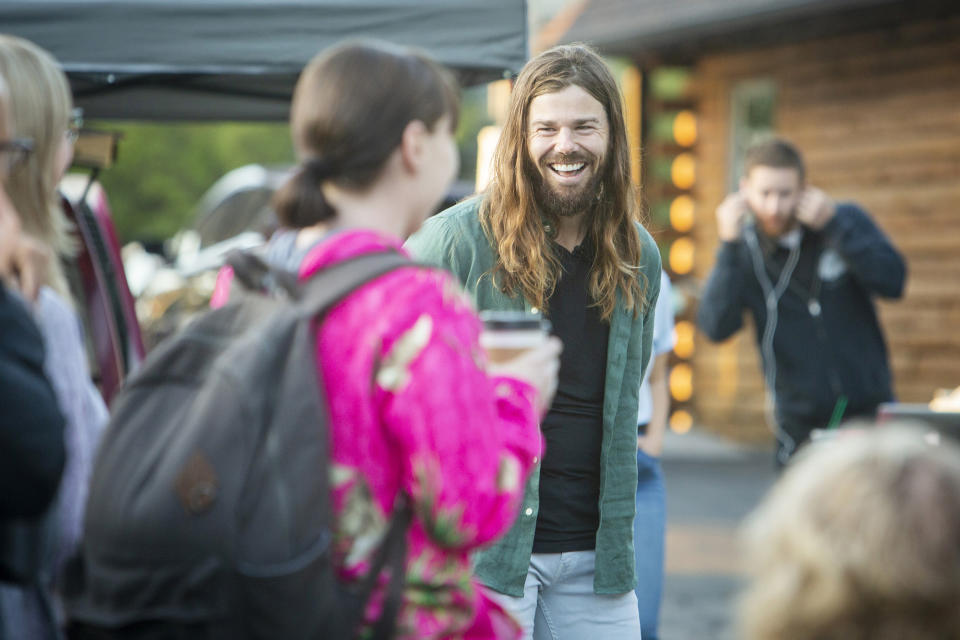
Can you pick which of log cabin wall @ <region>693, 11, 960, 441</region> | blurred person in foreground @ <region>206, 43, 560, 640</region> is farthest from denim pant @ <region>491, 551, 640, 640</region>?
log cabin wall @ <region>693, 11, 960, 441</region>

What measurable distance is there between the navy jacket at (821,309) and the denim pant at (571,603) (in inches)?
89.5

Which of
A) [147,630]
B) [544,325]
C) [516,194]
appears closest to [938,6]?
[516,194]

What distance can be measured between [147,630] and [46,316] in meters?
0.64

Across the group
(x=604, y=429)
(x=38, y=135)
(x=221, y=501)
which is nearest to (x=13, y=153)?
(x=38, y=135)

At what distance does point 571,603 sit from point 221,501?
5.38 feet

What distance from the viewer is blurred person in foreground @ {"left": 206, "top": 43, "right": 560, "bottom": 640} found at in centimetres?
173

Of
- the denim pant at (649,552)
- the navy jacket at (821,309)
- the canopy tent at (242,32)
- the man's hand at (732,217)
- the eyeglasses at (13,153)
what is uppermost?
the canopy tent at (242,32)

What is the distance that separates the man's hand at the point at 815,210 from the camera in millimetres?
5141

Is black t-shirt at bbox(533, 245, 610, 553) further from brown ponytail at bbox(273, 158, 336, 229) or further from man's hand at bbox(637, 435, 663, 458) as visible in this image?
brown ponytail at bbox(273, 158, 336, 229)

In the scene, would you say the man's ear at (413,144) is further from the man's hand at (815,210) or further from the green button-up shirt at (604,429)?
the man's hand at (815,210)

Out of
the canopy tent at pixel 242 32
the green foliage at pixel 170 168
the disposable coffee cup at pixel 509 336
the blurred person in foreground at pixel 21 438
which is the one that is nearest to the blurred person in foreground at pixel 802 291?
the canopy tent at pixel 242 32

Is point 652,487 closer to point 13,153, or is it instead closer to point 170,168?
point 13,153

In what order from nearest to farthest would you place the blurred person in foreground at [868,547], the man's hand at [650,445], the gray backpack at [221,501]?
the blurred person in foreground at [868,547], the gray backpack at [221,501], the man's hand at [650,445]

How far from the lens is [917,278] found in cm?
983
